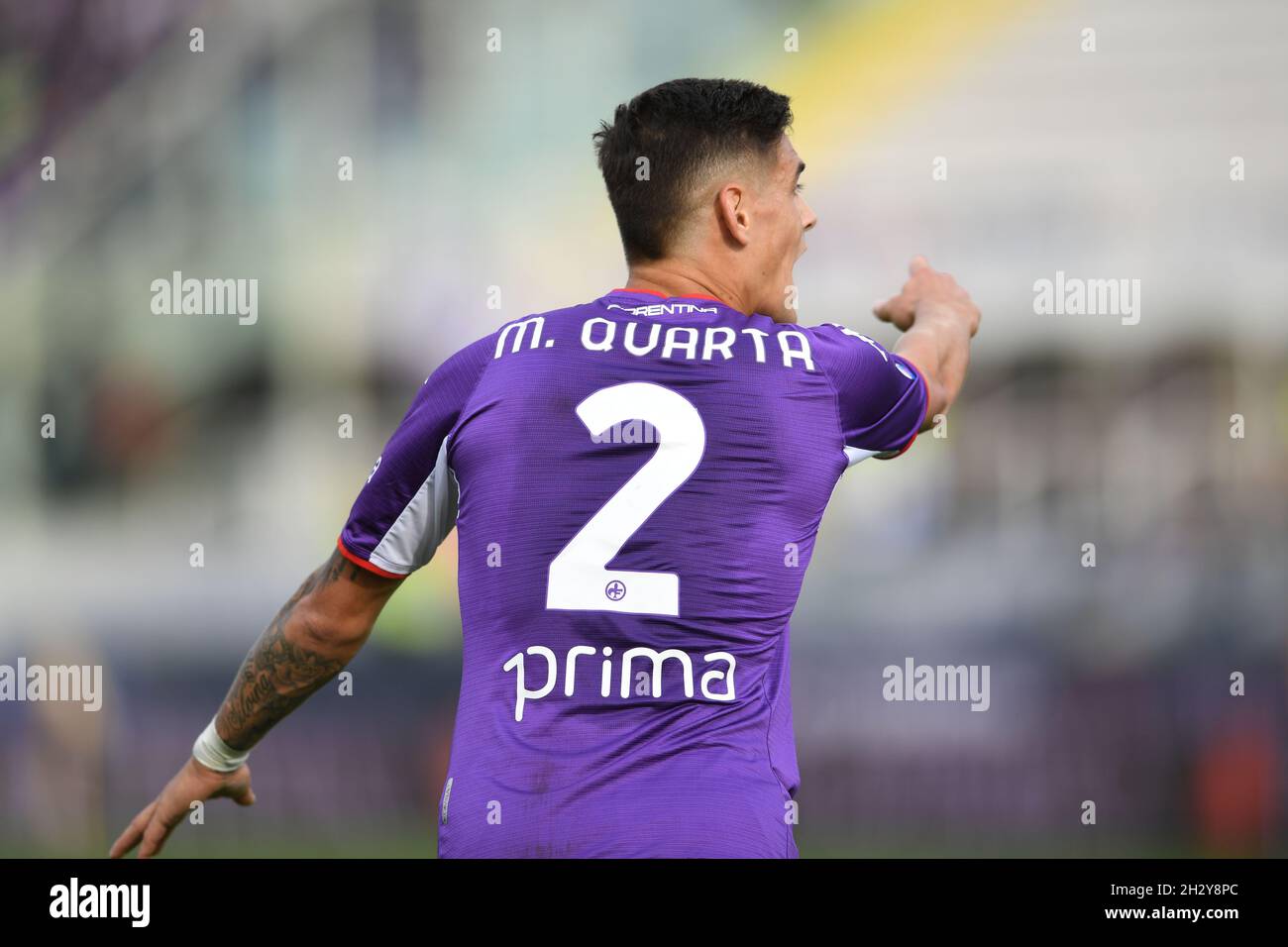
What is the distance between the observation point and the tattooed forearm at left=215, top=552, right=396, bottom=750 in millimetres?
2535

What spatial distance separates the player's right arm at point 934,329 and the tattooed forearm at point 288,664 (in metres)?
1.07

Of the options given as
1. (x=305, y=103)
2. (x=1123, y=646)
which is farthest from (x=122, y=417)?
(x=1123, y=646)

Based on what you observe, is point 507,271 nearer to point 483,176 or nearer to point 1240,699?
point 483,176

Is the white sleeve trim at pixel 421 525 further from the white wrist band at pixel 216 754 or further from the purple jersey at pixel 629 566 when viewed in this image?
the white wrist band at pixel 216 754

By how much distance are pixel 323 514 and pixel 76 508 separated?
1.45 meters

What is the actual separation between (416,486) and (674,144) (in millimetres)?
760

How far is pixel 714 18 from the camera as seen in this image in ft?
27.2

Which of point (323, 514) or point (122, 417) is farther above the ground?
point (122, 417)

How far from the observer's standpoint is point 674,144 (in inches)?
96.3

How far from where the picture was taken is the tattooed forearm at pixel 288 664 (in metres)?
2.54
